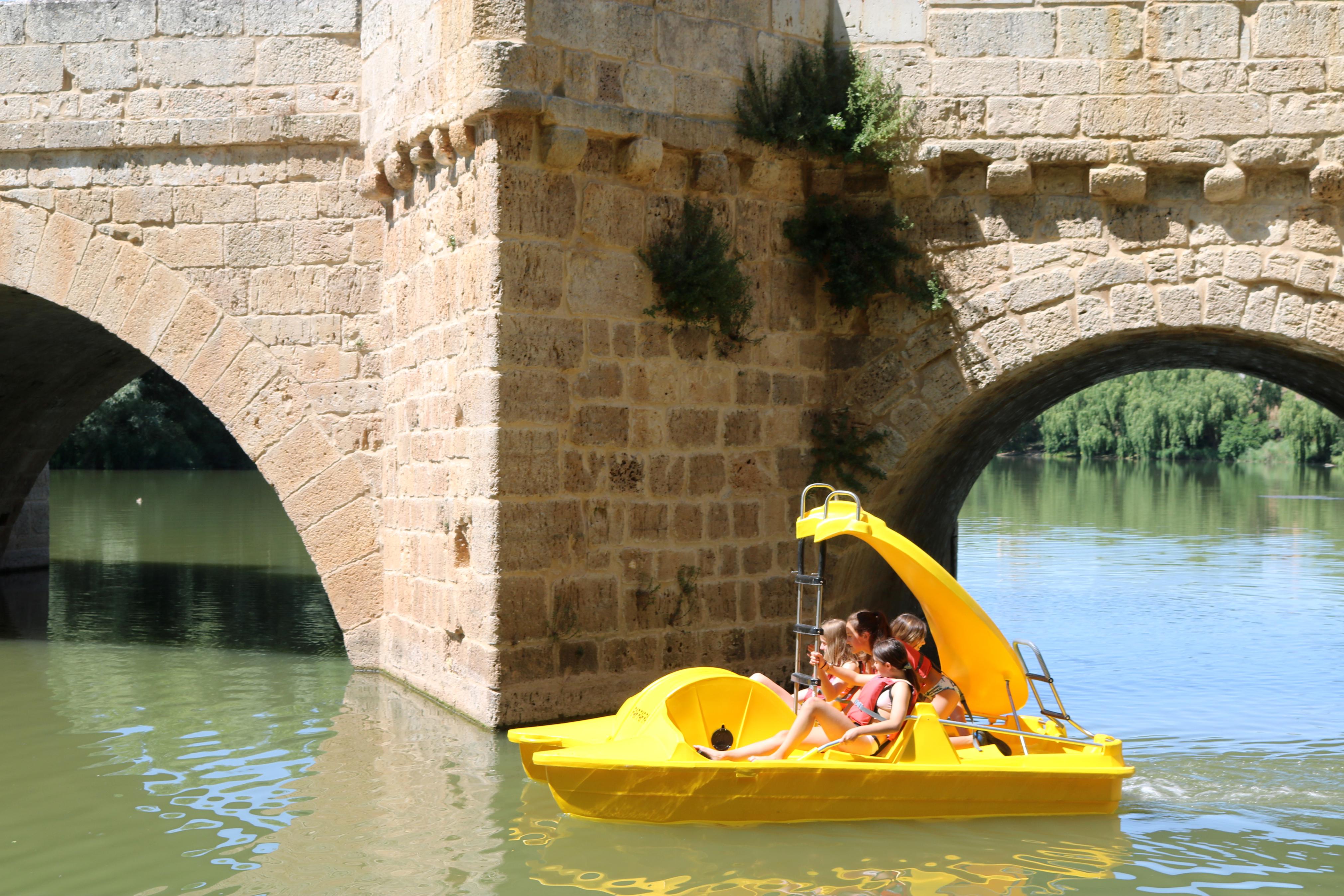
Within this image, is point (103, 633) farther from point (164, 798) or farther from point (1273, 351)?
point (1273, 351)

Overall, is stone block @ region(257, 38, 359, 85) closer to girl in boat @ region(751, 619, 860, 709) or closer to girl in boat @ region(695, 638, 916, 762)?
girl in boat @ region(751, 619, 860, 709)

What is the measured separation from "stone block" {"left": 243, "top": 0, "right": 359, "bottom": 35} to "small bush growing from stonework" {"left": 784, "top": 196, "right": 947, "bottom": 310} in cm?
296

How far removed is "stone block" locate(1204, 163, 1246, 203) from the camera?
7203mm

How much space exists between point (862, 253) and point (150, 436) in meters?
30.4

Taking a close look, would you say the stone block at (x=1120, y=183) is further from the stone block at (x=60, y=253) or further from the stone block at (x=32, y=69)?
the stone block at (x=32, y=69)

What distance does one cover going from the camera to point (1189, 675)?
8.80 m

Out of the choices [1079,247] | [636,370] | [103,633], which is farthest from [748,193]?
[103,633]

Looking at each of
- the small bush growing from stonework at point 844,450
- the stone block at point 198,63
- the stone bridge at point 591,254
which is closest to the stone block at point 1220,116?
the stone bridge at point 591,254

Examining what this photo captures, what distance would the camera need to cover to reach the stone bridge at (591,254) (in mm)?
6789

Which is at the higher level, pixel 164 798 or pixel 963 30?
pixel 963 30

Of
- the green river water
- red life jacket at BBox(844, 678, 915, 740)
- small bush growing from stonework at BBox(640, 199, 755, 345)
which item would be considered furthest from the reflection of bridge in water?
small bush growing from stonework at BBox(640, 199, 755, 345)

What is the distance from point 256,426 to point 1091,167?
508cm

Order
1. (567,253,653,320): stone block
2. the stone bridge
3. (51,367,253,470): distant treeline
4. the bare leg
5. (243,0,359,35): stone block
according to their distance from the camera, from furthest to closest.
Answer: (51,367,253,470): distant treeline → (243,0,359,35): stone block → (567,253,653,320): stone block → the stone bridge → the bare leg

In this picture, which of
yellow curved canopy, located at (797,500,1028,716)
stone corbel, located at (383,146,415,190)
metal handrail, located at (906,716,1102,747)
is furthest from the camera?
stone corbel, located at (383,146,415,190)
